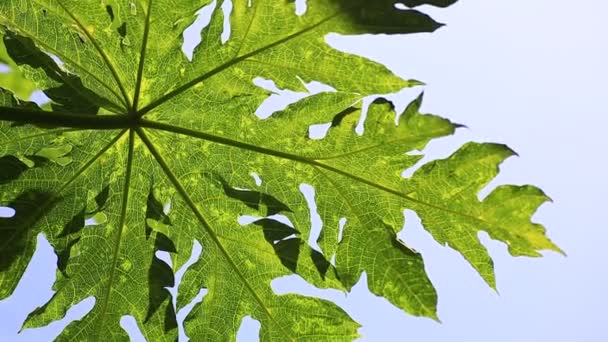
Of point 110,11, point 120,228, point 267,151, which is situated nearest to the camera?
point 110,11

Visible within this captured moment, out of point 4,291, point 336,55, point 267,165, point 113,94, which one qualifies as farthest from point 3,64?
point 336,55

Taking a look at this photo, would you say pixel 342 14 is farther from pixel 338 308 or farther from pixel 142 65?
pixel 338 308

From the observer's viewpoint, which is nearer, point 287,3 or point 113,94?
point 287,3

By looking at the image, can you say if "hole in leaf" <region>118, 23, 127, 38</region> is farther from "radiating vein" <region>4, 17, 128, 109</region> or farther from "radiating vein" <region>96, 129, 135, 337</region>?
"radiating vein" <region>96, 129, 135, 337</region>

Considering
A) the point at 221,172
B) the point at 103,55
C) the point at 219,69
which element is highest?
the point at 103,55

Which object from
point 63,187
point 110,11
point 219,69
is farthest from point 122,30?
point 63,187

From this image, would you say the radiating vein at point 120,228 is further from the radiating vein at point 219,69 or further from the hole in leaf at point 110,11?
the hole in leaf at point 110,11

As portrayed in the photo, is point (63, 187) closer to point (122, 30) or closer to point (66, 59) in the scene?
point (66, 59)

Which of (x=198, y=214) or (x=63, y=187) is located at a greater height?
(x=63, y=187)
